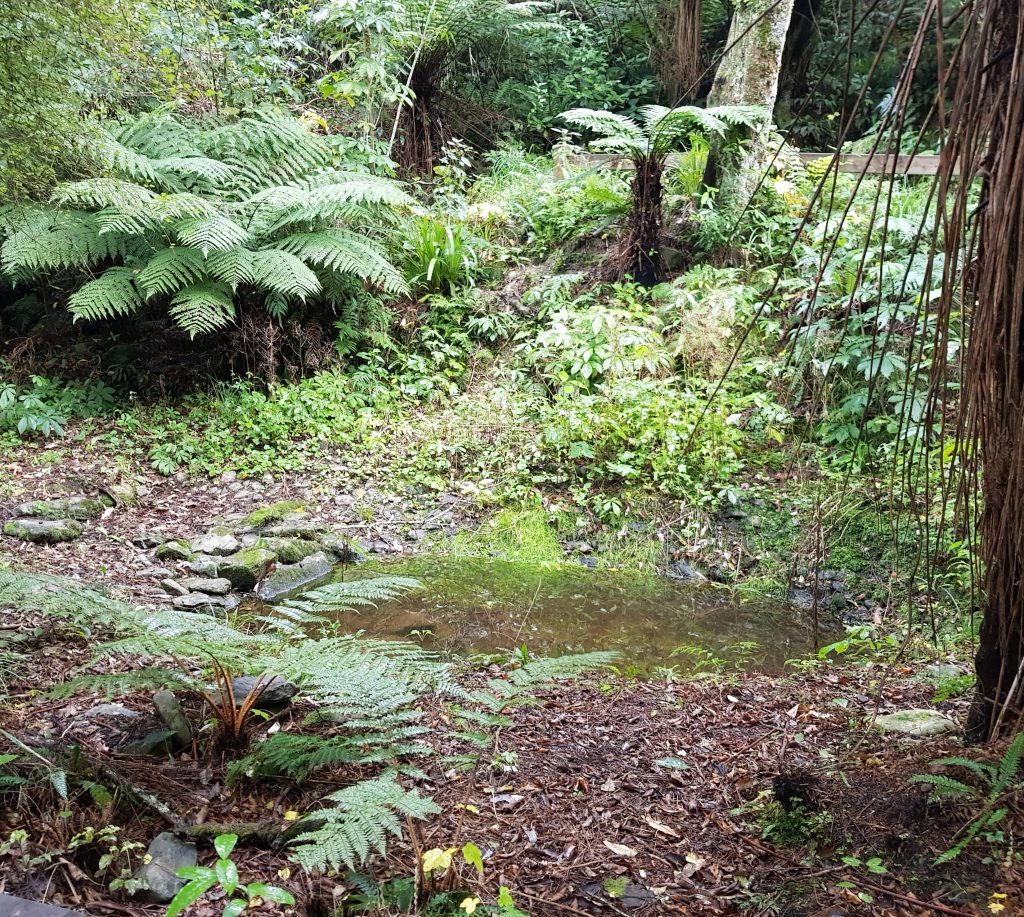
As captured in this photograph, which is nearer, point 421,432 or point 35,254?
point 35,254

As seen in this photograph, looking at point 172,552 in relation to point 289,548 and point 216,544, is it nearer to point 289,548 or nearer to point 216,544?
point 216,544

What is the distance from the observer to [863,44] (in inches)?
299

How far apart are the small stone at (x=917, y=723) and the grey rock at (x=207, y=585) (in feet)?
9.54

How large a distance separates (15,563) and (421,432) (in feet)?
8.73

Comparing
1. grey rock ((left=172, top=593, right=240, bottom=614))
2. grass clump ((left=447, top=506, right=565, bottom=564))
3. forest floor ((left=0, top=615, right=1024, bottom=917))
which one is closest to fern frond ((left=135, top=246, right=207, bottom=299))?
grey rock ((left=172, top=593, right=240, bottom=614))

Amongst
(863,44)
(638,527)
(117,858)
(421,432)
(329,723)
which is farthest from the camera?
(863,44)

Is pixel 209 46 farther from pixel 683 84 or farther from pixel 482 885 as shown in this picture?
pixel 482 885

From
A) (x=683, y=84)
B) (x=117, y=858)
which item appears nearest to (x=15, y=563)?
(x=117, y=858)

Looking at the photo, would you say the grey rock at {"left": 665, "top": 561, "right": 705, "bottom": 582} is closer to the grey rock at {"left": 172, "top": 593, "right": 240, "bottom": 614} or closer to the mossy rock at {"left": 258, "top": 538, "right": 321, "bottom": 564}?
the mossy rock at {"left": 258, "top": 538, "right": 321, "bottom": 564}

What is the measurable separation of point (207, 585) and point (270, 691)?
1.87 meters

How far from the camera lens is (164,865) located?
53.8 inches

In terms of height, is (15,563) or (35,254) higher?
(35,254)

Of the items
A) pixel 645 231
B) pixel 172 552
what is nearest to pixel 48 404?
pixel 172 552

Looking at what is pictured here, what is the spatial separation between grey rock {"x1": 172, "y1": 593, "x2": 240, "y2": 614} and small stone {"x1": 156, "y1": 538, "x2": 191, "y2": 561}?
423 mm
